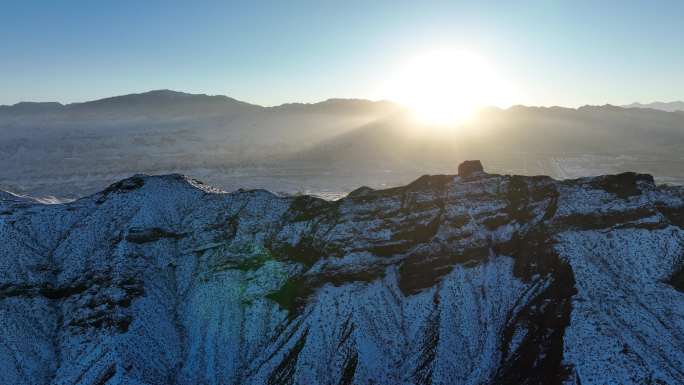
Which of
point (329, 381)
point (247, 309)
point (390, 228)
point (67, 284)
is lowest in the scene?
point (329, 381)

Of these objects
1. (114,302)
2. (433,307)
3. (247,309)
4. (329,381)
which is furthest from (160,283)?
(433,307)

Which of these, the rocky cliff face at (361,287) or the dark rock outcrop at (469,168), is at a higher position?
the dark rock outcrop at (469,168)

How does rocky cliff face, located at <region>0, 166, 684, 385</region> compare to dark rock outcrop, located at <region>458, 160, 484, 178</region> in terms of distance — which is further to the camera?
dark rock outcrop, located at <region>458, 160, 484, 178</region>

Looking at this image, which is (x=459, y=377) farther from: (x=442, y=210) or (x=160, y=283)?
(x=160, y=283)

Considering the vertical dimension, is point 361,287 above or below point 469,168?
below

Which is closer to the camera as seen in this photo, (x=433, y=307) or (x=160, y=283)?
(x=433, y=307)

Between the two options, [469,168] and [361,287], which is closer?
[361,287]

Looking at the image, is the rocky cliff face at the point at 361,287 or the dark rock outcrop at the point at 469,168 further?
the dark rock outcrop at the point at 469,168

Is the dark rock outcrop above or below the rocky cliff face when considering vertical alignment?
above
